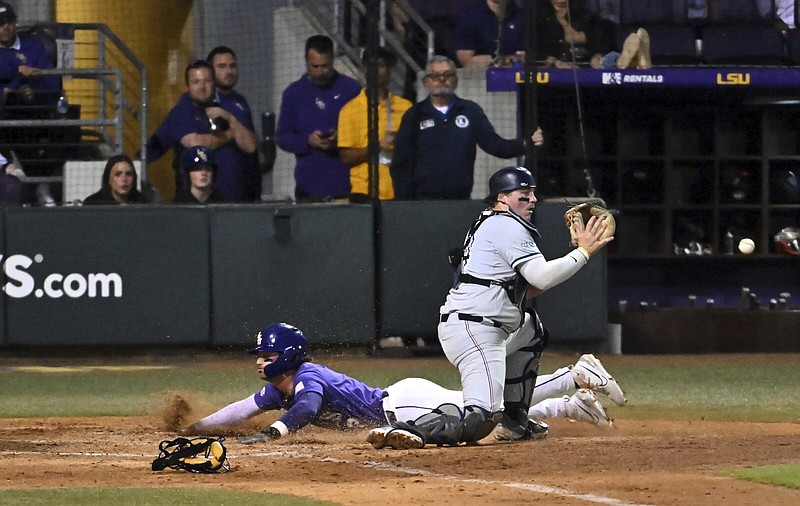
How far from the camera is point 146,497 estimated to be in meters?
5.67

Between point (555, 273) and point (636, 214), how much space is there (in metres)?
9.29

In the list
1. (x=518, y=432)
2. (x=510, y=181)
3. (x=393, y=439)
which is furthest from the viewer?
(x=518, y=432)

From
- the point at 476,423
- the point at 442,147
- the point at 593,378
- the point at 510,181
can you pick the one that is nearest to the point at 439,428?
the point at 476,423

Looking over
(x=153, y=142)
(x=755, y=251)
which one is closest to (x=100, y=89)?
(x=153, y=142)

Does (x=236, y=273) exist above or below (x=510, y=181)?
below

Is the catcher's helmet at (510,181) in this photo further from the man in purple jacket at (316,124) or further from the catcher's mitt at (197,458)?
the man in purple jacket at (316,124)

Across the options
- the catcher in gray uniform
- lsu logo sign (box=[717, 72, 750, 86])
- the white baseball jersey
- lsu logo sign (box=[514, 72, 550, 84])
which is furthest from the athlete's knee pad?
lsu logo sign (box=[717, 72, 750, 86])

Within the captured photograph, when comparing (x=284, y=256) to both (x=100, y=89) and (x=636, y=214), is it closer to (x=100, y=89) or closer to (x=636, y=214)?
(x=100, y=89)

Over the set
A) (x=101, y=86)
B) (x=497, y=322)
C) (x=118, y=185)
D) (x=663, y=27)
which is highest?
(x=663, y=27)

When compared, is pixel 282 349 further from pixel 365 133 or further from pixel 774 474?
pixel 365 133

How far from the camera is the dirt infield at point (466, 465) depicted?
571cm

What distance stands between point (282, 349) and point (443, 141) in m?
6.03

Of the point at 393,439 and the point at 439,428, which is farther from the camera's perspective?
the point at 439,428

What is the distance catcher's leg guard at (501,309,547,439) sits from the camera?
25.3 ft
